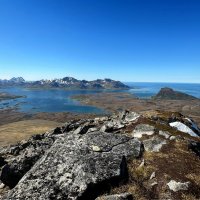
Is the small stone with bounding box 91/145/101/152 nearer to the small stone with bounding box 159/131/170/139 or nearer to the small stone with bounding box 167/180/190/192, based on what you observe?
the small stone with bounding box 167/180/190/192

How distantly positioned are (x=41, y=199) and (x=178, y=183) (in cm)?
931

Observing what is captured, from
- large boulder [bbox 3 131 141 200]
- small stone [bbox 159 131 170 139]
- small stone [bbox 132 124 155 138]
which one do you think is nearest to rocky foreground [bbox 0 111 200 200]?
large boulder [bbox 3 131 141 200]

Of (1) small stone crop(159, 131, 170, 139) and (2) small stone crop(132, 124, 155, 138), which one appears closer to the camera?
(1) small stone crop(159, 131, 170, 139)

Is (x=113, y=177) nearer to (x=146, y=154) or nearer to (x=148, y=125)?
(x=146, y=154)

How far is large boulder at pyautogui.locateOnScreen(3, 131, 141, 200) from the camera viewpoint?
692 inches

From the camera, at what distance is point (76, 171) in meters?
18.9

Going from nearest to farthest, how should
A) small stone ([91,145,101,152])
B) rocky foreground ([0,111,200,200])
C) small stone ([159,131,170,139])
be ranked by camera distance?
rocky foreground ([0,111,200,200]) < small stone ([91,145,101,152]) < small stone ([159,131,170,139])

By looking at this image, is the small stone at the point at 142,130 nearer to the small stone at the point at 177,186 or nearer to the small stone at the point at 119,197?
the small stone at the point at 177,186

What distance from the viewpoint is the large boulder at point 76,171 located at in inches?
692

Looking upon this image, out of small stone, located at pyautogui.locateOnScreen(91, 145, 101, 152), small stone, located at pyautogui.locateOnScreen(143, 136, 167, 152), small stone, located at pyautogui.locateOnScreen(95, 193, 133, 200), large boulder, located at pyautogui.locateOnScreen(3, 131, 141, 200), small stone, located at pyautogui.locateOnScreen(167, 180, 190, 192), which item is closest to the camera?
small stone, located at pyautogui.locateOnScreen(95, 193, 133, 200)

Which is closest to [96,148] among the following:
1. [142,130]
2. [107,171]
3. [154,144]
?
[107,171]

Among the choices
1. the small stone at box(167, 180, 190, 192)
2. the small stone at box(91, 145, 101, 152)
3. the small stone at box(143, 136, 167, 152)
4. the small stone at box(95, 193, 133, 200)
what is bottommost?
the small stone at box(95, 193, 133, 200)

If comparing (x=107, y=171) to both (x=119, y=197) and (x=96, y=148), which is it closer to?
(x=119, y=197)

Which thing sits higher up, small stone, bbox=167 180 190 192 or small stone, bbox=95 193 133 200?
small stone, bbox=167 180 190 192
